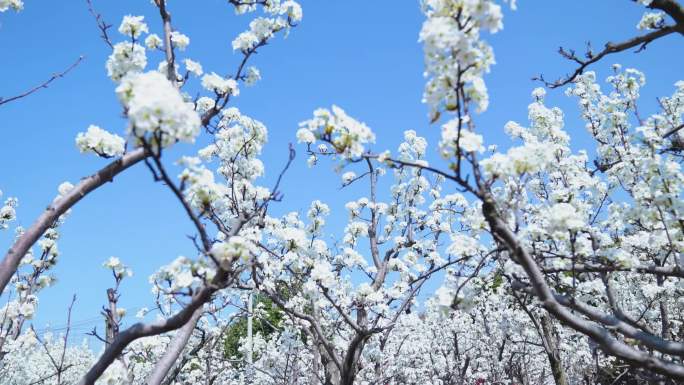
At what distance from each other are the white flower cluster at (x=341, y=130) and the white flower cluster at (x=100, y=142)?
139cm

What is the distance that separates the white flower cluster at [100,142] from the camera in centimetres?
352

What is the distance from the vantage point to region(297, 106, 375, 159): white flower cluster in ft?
10.6

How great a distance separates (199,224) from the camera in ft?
9.77

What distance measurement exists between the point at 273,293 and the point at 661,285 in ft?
19.2

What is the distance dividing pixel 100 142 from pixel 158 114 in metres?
1.32

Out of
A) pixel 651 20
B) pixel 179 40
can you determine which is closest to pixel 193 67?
pixel 179 40

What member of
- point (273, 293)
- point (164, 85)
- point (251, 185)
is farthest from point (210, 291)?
point (251, 185)

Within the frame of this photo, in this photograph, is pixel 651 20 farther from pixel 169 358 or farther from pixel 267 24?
pixel 169 358

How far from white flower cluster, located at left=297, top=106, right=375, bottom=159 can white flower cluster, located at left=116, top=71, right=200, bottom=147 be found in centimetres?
88

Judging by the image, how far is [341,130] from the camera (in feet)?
10.8

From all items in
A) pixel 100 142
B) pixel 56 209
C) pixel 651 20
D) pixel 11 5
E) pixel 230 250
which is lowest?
pixel 56 209

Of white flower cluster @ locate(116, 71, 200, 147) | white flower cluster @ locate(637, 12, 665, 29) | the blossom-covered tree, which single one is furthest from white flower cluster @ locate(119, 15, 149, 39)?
white flower cluster @ locate(637, 12, 665, 29)

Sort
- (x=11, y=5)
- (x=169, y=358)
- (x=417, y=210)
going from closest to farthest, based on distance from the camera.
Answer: (x=169, y=358)
(x=11, y=5)
(x=417, y=210)

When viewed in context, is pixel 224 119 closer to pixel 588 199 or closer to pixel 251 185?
pixel 251 185
